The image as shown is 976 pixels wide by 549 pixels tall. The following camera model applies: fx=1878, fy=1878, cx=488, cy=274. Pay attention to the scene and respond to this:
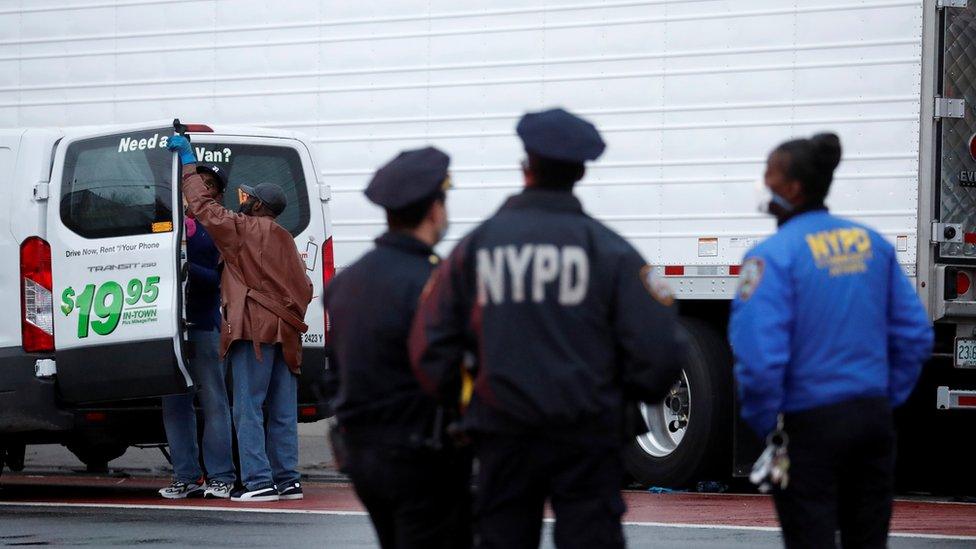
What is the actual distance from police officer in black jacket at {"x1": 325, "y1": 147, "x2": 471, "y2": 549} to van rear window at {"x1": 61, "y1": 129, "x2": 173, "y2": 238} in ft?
17.0

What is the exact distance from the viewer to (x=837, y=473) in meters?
4.92

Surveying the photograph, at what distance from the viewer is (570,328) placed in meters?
4.38

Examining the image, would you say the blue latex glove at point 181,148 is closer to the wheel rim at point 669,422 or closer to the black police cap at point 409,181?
the wheel rim at point 669,422

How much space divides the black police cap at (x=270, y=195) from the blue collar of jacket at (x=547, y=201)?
5.68 m

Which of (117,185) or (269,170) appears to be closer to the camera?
(117,185)

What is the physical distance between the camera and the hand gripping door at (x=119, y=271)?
32.2 feet

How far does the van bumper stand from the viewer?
390 inches

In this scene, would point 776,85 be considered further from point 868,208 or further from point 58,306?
point 58,306

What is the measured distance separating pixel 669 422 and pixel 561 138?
6.79 metres

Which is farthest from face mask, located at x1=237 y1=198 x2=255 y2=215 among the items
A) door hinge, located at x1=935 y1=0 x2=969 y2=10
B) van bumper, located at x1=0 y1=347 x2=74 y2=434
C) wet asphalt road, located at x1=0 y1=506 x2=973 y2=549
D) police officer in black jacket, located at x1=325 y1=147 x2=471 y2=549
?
police officer in black jacket, located at x1=325 y1=147 x2=471 y2=549

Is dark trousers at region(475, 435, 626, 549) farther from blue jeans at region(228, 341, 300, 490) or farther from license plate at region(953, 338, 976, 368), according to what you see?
license plate at region(953, 338, 976, 368)

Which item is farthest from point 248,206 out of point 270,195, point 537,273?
point 537,273

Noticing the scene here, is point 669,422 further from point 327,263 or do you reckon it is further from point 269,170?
point 269,170

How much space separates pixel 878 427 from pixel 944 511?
204 inches
